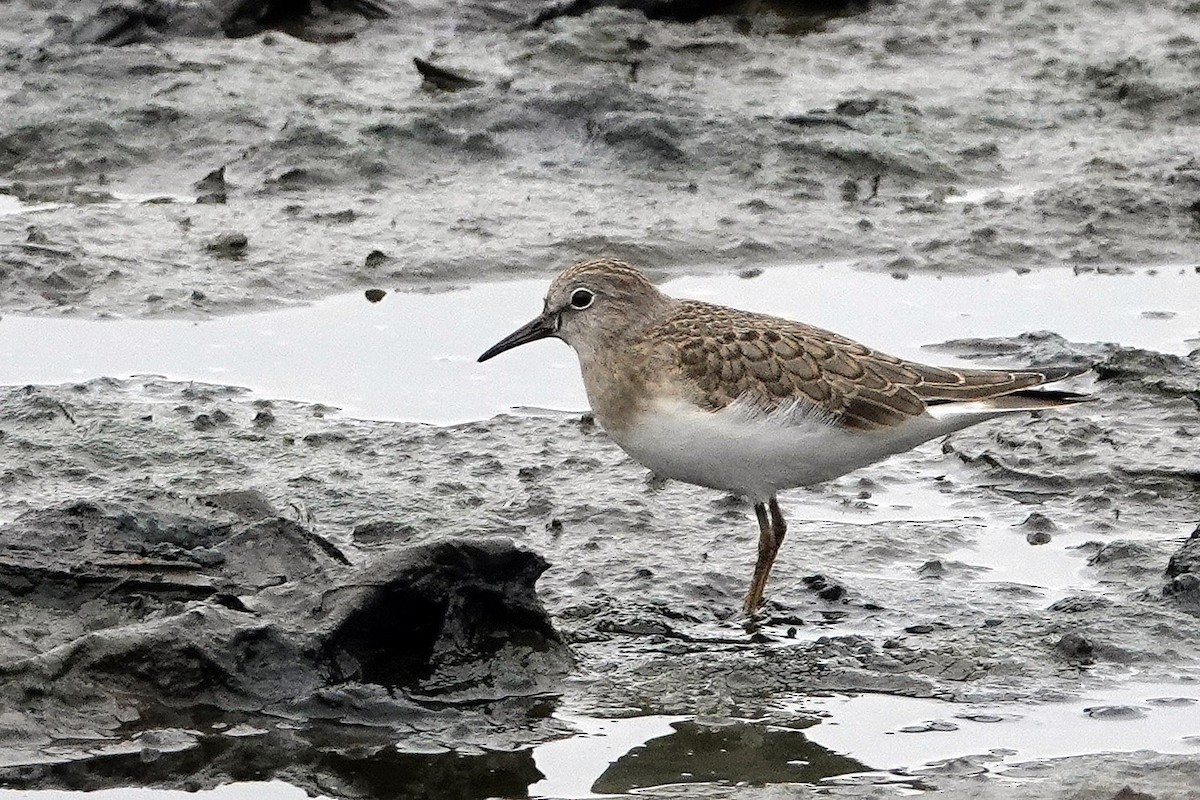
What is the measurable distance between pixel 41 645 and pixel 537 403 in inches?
136

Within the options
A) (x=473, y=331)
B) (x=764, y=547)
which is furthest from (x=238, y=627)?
(x=473, y=331)

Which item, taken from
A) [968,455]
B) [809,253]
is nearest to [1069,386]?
[968,455]

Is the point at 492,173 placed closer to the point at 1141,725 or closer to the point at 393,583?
the point at 393,583

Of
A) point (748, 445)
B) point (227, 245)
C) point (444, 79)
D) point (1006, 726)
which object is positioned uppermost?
point (444, 79)

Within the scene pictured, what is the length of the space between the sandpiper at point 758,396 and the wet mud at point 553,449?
516 mm

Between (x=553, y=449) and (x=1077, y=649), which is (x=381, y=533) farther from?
(x=1077, y=649)

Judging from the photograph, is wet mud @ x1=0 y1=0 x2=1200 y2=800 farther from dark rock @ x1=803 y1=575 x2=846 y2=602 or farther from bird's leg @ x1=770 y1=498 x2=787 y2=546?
bird's leg @ x1=770 y1=498 x2=787 y2=546

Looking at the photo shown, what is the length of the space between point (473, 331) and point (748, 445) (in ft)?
10.1

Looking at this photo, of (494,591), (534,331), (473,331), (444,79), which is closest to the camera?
(494,591)

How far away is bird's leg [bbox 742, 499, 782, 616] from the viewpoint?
7.56 m

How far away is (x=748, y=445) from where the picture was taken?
7438 mm

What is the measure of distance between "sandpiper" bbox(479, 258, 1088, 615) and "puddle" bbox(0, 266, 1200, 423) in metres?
1.68

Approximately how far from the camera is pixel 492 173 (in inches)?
481

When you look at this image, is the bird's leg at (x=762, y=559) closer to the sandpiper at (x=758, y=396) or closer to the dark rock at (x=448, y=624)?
the sandpiper at (x=758, y=396)
